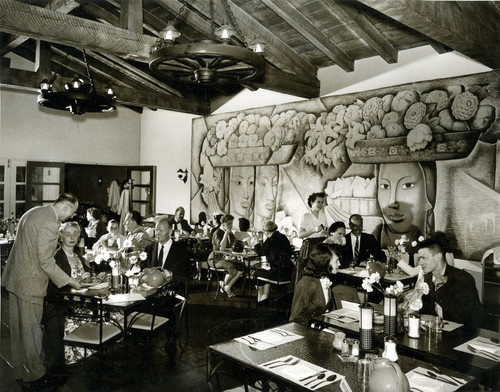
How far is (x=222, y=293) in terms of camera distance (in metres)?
7.64

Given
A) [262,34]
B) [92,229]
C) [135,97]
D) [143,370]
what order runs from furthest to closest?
[135,97]
[92,229]
[262,34]
[143,370]

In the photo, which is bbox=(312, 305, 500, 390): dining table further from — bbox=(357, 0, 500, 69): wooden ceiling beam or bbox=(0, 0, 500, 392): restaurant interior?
bbox=(357, 0, 500, 69): wooden ceiling beam

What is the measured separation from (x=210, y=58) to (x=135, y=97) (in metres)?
6.11

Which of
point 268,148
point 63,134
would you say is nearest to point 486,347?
point 268,148

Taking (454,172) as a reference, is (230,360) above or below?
below

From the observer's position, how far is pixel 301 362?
8.43 ft

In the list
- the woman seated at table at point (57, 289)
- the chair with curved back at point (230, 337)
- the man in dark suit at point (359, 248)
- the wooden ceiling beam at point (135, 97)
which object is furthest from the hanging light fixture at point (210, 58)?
the wooden ceiling beam at point (135, 97)

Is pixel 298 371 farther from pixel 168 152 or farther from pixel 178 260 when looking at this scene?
pixel 168 152

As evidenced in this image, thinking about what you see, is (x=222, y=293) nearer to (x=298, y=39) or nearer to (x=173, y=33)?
(x=298, y=39)

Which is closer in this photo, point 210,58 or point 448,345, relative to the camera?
point 448,345

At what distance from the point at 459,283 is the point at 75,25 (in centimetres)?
466

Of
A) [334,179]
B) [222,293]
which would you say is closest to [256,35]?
[334,179]

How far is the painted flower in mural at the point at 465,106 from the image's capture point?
609cm

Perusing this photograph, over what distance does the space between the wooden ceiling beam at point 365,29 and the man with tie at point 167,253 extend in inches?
143
